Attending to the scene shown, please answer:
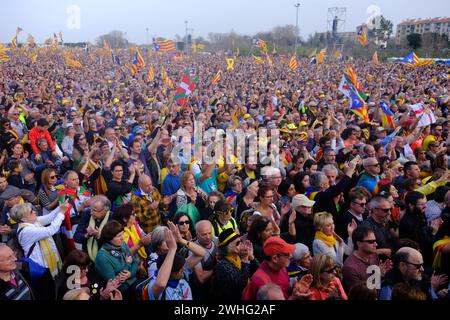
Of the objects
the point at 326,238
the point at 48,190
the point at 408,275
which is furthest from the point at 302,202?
the point at 48,190

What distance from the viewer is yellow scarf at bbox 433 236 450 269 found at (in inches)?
136

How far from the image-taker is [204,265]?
3.18 meters

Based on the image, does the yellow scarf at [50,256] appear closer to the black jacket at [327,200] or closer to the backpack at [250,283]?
the backpack at [250,283]

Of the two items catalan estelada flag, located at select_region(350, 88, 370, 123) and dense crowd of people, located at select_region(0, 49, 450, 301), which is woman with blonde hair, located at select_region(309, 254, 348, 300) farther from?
catalan estelada flag, located at select_region(350, 88, 370, 123)

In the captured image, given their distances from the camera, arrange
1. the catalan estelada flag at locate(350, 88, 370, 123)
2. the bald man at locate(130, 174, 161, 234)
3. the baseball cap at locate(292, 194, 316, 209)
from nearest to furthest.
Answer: the baseball cap at locate(292, 194, 316, 209), the bald man at locate(130, 174, 161, 234), the catalan estelada flag at locate(350, 88, 370, 123)

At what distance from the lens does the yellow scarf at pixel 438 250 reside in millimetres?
3451

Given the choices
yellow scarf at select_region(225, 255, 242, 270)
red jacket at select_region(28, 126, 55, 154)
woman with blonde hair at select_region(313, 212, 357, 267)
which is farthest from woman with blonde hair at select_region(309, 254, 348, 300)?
red jacket at select_region(28, 126, 55, 154)

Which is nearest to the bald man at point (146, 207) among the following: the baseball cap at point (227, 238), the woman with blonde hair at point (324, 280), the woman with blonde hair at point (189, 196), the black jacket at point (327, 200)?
the woman with blonde hair at point (189, 196)

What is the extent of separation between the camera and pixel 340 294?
275 cm

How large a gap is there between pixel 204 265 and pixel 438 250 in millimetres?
2045

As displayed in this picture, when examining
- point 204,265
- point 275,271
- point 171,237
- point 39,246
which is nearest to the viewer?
point 275,271

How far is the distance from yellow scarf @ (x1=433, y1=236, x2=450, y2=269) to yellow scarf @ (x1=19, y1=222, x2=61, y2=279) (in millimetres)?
3266

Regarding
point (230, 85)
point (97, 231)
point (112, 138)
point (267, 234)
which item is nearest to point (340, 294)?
point (267, 234)

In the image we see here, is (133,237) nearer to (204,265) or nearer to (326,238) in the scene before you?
(204,265)
